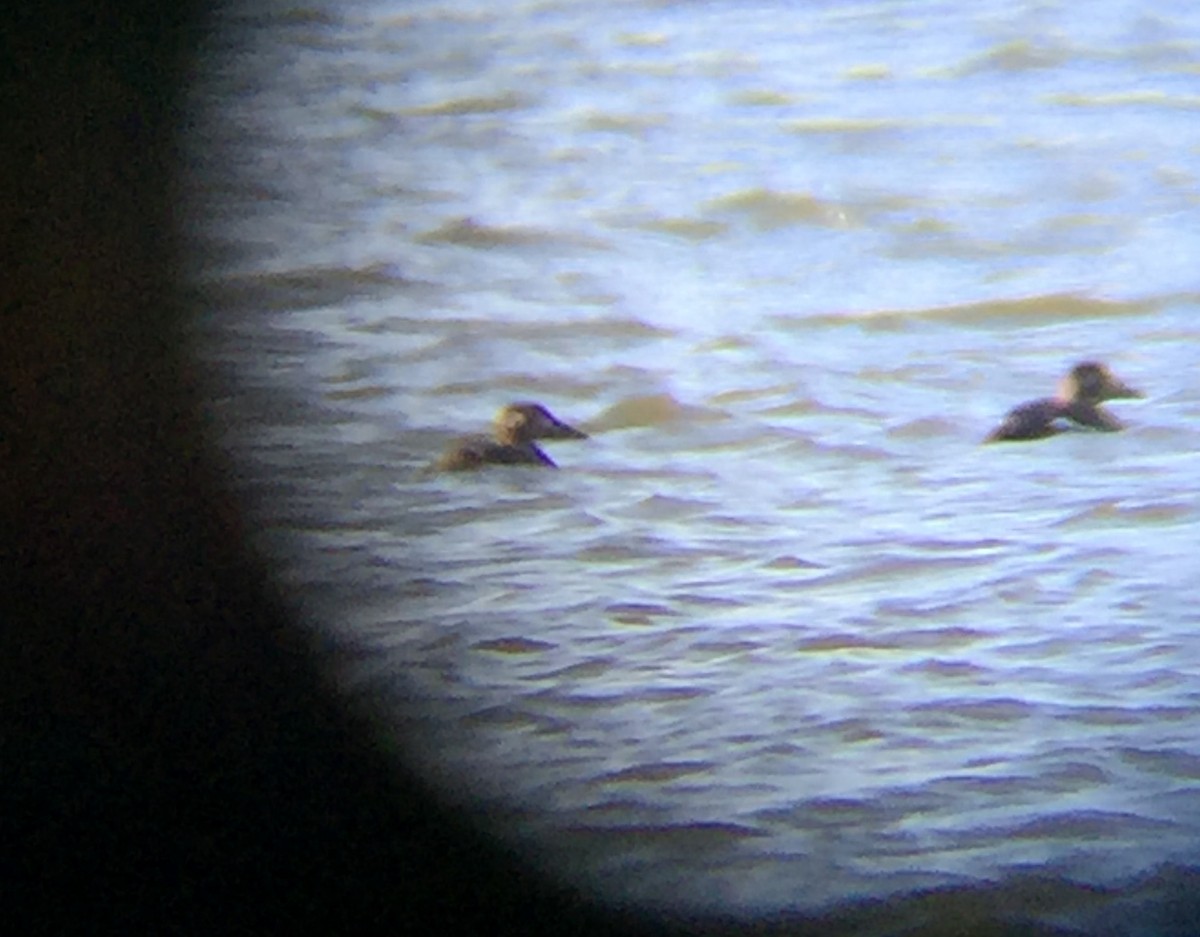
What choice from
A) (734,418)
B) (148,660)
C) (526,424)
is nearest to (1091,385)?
(734,418)

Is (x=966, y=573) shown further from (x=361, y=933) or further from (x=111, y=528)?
(x=111, y=528)

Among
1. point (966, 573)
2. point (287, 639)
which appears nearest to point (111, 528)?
point (287, 639)

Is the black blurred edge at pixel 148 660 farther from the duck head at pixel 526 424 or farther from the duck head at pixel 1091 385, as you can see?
the duck head at pixel 1091 385

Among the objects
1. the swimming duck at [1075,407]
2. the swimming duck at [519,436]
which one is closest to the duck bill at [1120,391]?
the swimming duck at [1075,407]

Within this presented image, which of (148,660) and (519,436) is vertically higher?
(519,436)

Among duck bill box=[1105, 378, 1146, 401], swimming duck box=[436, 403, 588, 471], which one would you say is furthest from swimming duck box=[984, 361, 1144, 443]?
swimming duck box=[436, 403, 588, 471]

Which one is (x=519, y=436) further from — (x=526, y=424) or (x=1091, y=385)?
(x=1091, y=385)
